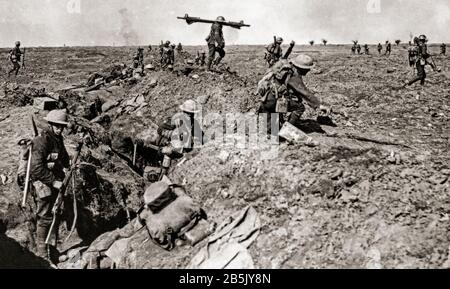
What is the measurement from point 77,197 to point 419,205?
4531 mm

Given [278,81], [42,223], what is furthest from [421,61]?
[42,223]

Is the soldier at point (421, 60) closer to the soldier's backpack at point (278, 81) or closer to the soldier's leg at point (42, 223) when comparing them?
the soldier's backpack at point (278, 81)

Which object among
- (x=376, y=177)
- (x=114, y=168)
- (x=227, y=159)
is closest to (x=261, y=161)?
(x=227, y=159)

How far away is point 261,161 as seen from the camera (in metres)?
4.89

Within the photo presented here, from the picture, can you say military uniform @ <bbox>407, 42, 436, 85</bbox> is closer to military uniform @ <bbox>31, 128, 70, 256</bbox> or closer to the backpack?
the backpack

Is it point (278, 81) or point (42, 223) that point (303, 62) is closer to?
point (278, 81)

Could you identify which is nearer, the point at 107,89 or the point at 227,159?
the point at 227,159

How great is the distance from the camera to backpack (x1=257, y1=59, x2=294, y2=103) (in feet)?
17.8

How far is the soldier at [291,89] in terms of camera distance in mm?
5426

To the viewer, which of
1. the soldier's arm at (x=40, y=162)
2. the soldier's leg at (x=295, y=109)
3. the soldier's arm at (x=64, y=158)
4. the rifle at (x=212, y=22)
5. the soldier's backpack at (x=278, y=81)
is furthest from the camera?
the rifle at (x=212, y=22)

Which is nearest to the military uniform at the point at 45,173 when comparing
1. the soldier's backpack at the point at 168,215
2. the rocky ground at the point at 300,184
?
the rocky ground at the point at 300,184

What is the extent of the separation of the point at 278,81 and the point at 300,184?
69.7 inches
